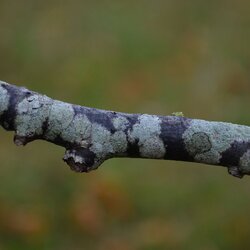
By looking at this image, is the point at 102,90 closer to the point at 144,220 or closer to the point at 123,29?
the point at 123,29

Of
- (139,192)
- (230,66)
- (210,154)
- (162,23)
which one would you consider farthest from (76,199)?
(210,154)

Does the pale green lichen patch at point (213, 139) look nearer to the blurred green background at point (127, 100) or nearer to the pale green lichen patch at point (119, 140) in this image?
the pale green lichen patch at point (119, 140)

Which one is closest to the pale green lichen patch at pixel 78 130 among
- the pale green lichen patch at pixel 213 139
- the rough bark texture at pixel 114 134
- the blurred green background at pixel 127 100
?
the rough bark texture at pixel 114 134

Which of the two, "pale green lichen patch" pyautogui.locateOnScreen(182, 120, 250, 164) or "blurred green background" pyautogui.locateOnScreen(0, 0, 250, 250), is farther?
"blurred green background" pyautogui.locateOnScreen(0, 0, 250, 250)

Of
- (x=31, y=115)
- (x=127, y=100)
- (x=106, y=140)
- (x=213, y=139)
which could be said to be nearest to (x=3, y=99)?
(x=31, y=115)

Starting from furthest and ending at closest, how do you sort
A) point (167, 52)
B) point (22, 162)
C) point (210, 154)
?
1. point (167, 52)
2. point (22, 162)
3. point (210, 154)

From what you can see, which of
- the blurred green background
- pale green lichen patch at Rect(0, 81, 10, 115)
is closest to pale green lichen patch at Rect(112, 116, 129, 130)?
pale green lichen patch at Rect(0, 81, 10, 115)

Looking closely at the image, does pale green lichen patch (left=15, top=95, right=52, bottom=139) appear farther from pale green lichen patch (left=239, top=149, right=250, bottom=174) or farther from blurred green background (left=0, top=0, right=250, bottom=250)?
blurred green background (left=0, top=0, right=250, bottom=250)

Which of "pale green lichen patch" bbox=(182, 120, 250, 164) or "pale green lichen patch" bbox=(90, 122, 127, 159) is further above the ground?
"pale green lichen patch" bbox=(182, 120, 250, 164)
